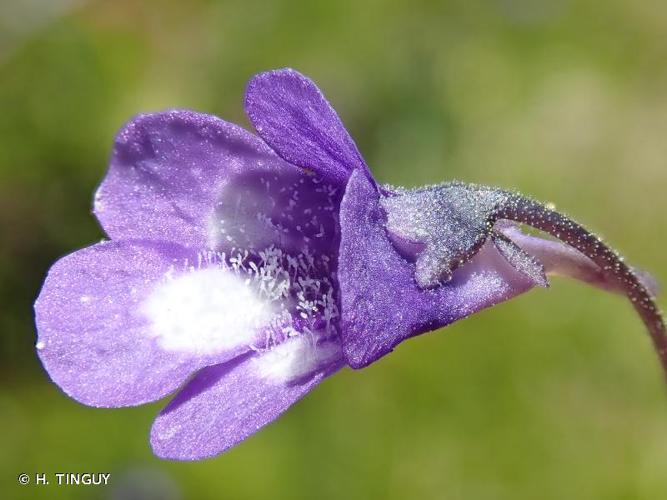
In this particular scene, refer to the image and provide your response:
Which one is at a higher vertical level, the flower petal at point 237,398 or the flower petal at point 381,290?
the flower petal at point 381,290

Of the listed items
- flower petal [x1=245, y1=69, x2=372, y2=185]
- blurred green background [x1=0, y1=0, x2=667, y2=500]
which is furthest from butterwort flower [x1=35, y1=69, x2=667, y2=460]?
blurred green background [x1=0, y1=0, x2=667, y2=500]

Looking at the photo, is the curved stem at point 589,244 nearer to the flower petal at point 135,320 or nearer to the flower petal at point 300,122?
the flower petal at point 300,122

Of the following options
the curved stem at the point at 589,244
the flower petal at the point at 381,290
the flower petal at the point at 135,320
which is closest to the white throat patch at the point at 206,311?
the flower petal at the point at 135,320

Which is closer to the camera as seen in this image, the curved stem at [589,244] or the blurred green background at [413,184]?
the curved stem at [589,244]

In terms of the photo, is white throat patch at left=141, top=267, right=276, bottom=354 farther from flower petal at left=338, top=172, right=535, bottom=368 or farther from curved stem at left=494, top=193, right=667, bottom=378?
curved stem at left=494, top=193, right=667, bottom=378

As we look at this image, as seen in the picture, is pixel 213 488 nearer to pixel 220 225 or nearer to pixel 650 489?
pixel 650 489

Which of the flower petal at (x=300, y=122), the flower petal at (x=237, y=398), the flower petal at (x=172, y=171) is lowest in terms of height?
the flower petal at (x=237, y=398)

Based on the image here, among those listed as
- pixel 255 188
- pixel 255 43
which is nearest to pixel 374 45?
pixel 255 43
